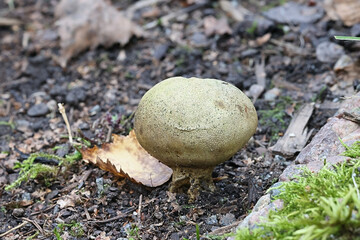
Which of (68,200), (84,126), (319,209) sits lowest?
(84,126)

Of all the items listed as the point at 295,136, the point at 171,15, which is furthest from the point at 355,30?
the point at 171,15

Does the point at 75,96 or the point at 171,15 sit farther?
the point at 171,15

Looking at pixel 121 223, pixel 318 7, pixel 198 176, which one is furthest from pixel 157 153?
pixel 318 7

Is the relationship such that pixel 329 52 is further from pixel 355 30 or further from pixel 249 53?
pixel 249 53

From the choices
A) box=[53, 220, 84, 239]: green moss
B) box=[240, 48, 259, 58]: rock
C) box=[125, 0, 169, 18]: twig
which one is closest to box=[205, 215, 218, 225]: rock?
box=[53, 220, 84, 239]: green moss

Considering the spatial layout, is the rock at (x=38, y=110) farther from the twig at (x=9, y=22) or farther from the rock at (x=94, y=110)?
the twig at (x=9, y=22)

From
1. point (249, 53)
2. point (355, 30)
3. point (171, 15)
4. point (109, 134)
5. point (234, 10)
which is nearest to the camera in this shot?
point (109, 134)

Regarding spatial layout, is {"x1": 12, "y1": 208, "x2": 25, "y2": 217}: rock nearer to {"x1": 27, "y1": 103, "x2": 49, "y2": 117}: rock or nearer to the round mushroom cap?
the round mushroom cap

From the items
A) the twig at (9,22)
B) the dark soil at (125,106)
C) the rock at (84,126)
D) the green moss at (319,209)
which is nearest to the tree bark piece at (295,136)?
the dark soil at (125,106)

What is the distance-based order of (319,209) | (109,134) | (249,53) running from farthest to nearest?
(249,53)
(109,134)
(319,209)
